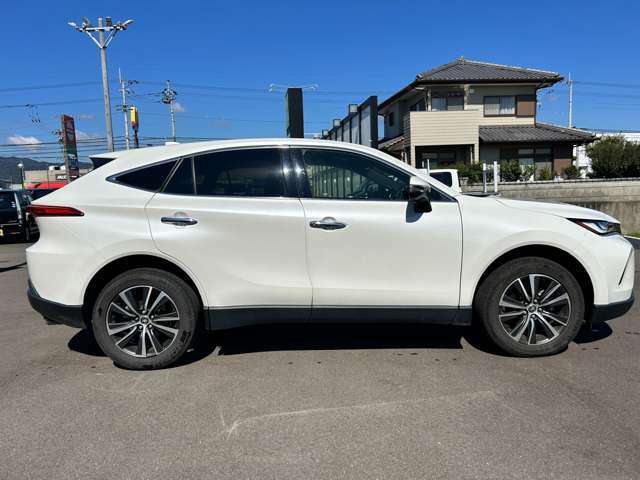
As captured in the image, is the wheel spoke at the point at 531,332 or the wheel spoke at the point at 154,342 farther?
the wheel spoke at the point at 531,332

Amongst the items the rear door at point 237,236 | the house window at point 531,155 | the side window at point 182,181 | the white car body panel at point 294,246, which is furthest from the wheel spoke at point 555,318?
the house window at point 531,155

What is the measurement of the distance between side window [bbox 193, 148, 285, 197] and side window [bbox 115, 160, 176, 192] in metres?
0.25

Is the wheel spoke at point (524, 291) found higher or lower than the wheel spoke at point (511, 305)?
higher

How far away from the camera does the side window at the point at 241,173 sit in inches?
159

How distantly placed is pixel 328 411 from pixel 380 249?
50.4 inches

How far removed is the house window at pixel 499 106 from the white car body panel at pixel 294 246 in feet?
92.4

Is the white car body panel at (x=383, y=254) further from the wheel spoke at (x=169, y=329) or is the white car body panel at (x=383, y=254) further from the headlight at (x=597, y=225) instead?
the wheel spoke at (x=169, y=329)

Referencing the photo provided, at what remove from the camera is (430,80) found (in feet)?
→ 93.4

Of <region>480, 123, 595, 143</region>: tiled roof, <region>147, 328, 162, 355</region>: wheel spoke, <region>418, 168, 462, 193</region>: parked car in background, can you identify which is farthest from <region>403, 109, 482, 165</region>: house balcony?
<region>147, 328, 162, 355</region>: wheel spoke

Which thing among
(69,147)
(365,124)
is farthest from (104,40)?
(365,124)

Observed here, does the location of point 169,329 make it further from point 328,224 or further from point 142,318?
point 328,224

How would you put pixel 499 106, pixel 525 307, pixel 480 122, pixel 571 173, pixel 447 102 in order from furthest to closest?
pixel 499 106 < pixel 447 102 < pixel 480 122 < pixel 571 173 < pixel 525 307

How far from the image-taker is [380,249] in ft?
12.9

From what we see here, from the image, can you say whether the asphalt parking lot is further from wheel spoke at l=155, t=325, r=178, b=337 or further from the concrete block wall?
the concrete block wall
